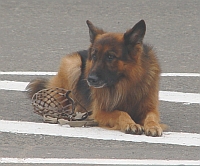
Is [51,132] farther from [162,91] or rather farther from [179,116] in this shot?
[162,91]

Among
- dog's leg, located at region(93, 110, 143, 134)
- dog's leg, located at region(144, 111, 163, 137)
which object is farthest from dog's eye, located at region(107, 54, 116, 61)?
dog's leg, located at region(144, 111, 163, 137)

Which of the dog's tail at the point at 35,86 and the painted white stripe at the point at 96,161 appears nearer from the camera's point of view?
the painted white stripe at the point at 96,161

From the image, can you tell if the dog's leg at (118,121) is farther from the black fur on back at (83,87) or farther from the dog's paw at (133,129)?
the black fur on back at (83,87)

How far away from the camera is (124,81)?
25.1 ft

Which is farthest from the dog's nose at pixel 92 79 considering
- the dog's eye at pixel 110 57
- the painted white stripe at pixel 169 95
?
the painted white stripe at pixel 169 95

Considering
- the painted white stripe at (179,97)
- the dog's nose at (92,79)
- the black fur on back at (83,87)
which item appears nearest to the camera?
the dog's nose at (92,79)

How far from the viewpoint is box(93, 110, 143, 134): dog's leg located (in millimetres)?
7258

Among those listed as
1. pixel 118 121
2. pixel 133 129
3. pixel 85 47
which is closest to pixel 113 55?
pixel 118 121

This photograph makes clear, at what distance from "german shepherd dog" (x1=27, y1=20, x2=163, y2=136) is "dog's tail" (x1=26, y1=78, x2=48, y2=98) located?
88 cm

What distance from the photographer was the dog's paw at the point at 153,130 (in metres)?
7.19

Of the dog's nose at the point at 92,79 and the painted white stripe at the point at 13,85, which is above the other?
the dog's nose at the point at 92,79

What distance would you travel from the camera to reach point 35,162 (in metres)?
6.16

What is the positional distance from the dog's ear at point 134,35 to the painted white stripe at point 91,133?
93 centimetres

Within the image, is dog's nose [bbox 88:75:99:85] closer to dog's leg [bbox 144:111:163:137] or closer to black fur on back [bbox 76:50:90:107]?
dog's leg [bbox 144:111:163:137]
